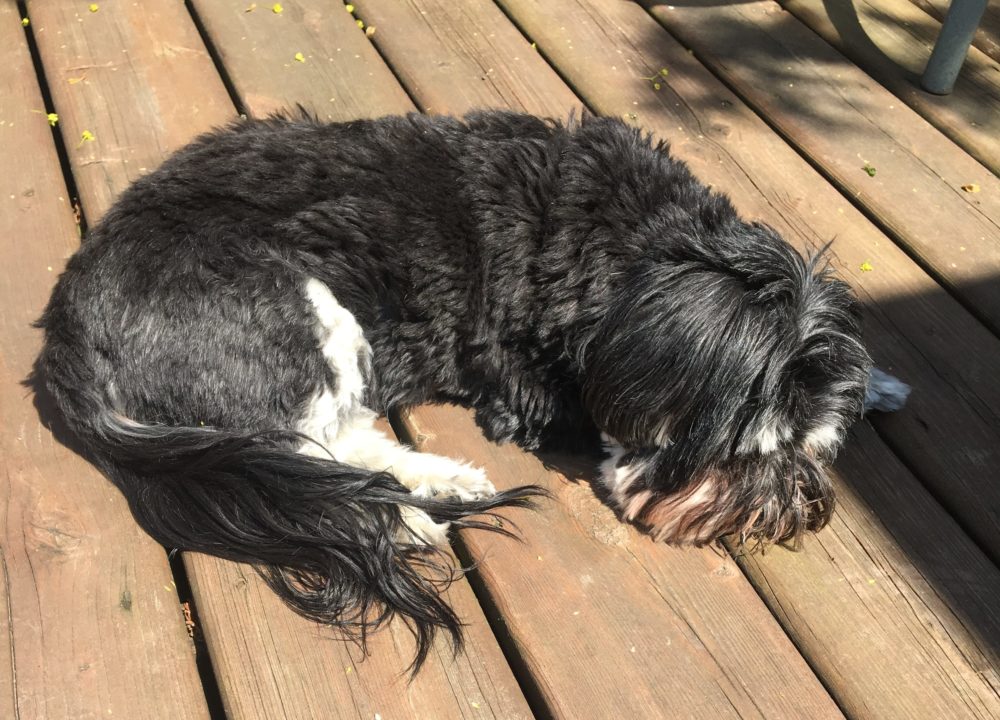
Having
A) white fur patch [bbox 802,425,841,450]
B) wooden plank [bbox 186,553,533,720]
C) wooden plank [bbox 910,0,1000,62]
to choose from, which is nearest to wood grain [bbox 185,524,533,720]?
wooden plank [bbox 186,553,533,720]

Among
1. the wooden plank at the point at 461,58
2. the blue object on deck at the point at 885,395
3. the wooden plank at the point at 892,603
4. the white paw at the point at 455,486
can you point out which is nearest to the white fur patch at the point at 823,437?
the wooden plank at the point at 892,603

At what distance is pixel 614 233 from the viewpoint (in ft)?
6.89

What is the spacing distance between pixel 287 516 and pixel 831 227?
186 cm

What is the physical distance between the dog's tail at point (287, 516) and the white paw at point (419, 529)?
0.05 metres

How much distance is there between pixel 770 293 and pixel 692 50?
78.9 inches

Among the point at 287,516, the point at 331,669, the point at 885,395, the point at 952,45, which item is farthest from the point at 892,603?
the point at 952,45

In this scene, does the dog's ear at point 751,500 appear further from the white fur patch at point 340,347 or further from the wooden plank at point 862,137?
the wooden plank at point 862,137

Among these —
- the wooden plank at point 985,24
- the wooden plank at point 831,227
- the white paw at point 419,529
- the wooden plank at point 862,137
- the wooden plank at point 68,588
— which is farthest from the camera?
the wooden plank at point 985,24

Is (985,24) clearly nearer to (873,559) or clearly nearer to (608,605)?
(873,559)

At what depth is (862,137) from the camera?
317cm

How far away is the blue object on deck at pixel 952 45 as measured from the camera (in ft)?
10.5

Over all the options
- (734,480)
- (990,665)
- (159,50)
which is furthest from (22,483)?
(990,665)

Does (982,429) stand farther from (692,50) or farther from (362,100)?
(362,100)

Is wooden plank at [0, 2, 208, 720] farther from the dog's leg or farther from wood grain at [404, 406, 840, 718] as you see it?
wood grain at [404, 406, 840, 718]
